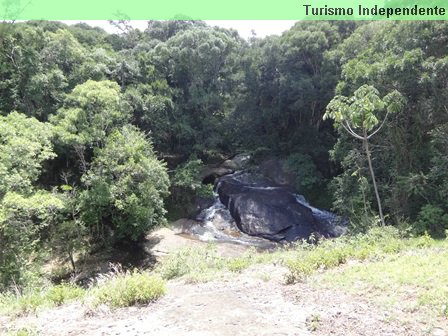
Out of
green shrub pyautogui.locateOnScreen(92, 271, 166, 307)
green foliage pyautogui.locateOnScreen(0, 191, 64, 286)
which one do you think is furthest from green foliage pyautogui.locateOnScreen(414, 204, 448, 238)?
green foliage pyautogui.locateOnScreen(0, 191, 64, 286)

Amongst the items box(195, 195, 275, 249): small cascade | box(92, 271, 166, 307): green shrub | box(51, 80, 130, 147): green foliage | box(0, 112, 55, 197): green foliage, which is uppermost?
box(51, 80, 130, 147): green foliage

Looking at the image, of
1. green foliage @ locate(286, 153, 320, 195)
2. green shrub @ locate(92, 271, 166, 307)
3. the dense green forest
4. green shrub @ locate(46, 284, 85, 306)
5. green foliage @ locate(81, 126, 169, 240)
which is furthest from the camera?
green foliage @ locate(286, 153, 320, 195)

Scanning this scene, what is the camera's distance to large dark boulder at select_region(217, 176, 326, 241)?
21.4m

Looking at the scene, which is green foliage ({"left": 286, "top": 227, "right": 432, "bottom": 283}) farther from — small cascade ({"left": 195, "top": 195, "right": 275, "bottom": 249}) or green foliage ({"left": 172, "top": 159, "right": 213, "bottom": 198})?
green foliage ({"left": 172, "top": 159, "right": 213, "bottom": 198})

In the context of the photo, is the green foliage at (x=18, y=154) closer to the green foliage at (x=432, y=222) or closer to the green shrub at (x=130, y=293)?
the green shrub at (x=130, y=293)

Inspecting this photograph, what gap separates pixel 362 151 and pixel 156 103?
1414 centimetres

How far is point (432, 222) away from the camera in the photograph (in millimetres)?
15406

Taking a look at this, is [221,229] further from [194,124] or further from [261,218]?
[194,124]

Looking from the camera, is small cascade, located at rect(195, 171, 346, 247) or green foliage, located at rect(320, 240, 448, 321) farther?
small cascade, located at rect(195, 171, 346, 247)

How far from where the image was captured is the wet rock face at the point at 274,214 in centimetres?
2141

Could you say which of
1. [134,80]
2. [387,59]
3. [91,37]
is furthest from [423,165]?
[91,37]

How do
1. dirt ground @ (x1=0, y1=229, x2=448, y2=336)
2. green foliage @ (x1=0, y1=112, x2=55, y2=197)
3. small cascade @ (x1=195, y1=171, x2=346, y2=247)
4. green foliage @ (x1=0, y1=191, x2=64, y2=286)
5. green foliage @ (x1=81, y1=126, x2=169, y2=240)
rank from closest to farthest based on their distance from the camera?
dirt ground @ (x1=0, y1=229, x2=448, y2=336) → green foliage @ (x1=0, y1=191, x2=64, y2=286) → green foliage @ (x1=0, y1=112, x2=55, y2=197) → green foliage @ (x1=81, y1=126, x2=169, y2=240) → small cascade @ (x1=195, y1=171, x2=346, y2=247)

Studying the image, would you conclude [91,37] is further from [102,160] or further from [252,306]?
[252,306]

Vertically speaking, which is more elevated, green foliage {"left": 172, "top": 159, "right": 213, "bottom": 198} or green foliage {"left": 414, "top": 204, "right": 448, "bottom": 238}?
green foliage {"left": 172, "top": 159, "right": 213, "bottom": 198}
